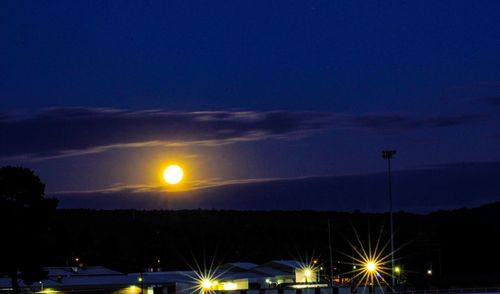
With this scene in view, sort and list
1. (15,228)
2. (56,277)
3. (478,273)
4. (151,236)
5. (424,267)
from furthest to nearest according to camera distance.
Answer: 1. (151,236)
2. (424,267)
3. (478,273)
4. (56,277)
5. (15,228)

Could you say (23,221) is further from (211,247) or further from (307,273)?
(211,247)

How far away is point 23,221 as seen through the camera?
6806 cm

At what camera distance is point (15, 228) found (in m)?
67.6

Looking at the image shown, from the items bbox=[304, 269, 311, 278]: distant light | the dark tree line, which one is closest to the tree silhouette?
the dark tree line

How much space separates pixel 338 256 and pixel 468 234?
19058 millimetres

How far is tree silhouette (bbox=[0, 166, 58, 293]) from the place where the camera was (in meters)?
67.6

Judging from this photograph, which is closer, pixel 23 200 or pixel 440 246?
pixel 23 200

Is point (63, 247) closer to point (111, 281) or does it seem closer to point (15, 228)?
point (15, 228)

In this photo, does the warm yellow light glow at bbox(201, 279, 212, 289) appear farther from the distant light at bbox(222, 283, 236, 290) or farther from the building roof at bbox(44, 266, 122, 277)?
the building roof at bbox(44, 266, 122, 277)

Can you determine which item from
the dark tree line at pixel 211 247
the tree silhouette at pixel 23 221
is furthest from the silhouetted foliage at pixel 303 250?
the tree silhouette at pixel 23 221

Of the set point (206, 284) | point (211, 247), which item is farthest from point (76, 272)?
point (211, 247)

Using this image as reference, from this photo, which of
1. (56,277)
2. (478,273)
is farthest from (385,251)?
(56,277)

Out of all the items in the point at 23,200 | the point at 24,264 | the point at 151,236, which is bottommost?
the point at 24,264

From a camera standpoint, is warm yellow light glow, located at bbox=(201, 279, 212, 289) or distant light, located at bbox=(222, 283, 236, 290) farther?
distant light, located at bbox=(222, 283, 236, 290)
